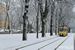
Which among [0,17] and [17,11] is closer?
[17,11]

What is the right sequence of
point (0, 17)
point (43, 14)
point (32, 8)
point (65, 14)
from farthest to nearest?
point (0, 17) → point (65, 14) → point (32, 8) → point (43, 14)

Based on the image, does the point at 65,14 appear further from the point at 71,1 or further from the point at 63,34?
the point at 71,1

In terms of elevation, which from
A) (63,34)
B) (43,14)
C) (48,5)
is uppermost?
(48,5)

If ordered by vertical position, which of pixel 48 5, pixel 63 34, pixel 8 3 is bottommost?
pixel 63 34

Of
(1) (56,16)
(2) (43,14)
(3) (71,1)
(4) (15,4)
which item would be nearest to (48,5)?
(2) (43,14)

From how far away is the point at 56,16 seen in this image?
137 ft

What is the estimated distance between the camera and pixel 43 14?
2897cm

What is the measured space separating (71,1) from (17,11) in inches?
736

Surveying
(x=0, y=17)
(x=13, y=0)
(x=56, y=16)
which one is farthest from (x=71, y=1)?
(x=0, y=17)

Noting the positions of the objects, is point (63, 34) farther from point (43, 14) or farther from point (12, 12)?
point (12, 12)

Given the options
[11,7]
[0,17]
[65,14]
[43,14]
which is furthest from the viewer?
[0,17]

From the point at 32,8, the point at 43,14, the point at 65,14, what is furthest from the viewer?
the point at 65,14

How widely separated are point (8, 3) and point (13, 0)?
182cm

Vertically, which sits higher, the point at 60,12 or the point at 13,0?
the point at 13,0
